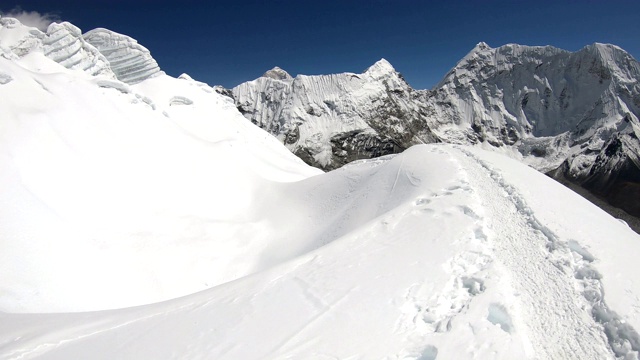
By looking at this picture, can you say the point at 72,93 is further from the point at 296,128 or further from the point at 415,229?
the point at 296,128

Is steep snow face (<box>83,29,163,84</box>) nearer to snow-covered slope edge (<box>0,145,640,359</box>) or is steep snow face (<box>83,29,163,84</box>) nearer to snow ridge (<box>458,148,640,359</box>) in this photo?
snow-covered slope edge (<box>0,145,640,359</box>)

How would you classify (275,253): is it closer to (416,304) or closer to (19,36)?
(416,304)

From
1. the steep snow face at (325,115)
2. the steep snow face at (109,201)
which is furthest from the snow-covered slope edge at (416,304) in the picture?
the steep snow face at (325,115)

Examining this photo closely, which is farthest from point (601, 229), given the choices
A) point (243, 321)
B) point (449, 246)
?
point (243, 321)

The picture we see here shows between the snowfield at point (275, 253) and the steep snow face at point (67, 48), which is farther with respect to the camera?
the steep snow face at point (67, 48)

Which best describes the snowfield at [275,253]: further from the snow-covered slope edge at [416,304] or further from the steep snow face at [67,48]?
the steep snow face at [67,48]

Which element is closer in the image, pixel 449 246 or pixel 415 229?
pixel 449 246
